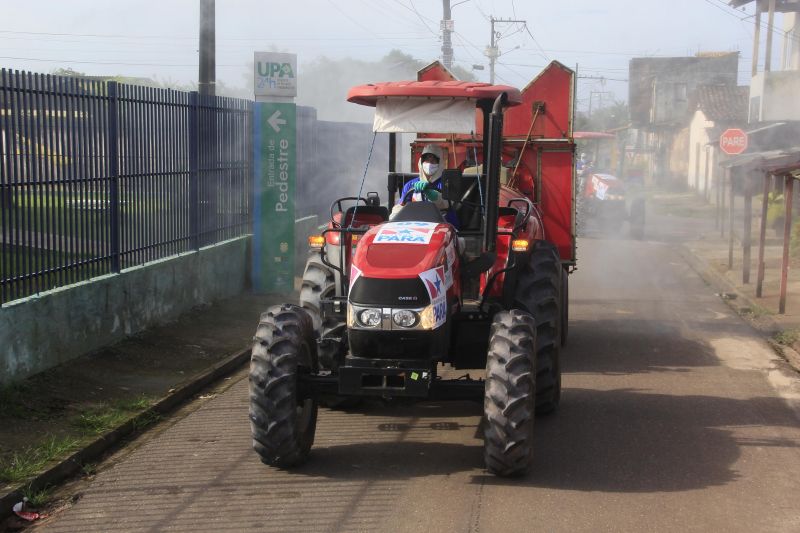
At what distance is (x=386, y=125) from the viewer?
301 inches

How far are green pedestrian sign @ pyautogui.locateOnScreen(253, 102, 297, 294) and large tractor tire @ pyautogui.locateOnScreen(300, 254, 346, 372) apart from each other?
5.95 m

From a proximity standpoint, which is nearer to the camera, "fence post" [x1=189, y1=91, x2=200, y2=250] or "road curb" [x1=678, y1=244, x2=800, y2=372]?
"road curb" [x1=678, y1=244, x2=800, y2=372]

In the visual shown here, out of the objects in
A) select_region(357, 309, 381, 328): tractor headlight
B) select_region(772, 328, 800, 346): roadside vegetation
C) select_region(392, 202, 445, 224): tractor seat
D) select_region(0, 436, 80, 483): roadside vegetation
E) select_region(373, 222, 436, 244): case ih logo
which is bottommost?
select_region(772, 328, 800, 346): roadside vegetation

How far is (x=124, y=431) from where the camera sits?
7754 millimetres

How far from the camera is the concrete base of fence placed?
8.35 metres

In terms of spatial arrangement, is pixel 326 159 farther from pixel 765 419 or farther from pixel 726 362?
pixel 765 419

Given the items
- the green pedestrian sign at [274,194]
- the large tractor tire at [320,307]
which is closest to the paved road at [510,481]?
the large tractor tire at [320,307]

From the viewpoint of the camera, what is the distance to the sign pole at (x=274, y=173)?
46.6 feet

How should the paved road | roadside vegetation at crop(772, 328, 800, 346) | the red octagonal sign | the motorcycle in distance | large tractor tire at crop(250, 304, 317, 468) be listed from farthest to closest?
the motorcycle in distance → the red octagonal sign → roadside vegetation at crop(772, 328, 800, 346) → large tractor tire at crop(250, 304, 317, 468) → the paved road

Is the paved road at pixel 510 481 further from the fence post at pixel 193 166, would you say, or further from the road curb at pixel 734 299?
the fence post at pixel 193 166

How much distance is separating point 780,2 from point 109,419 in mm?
41183

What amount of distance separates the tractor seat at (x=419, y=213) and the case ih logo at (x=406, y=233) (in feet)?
0.50

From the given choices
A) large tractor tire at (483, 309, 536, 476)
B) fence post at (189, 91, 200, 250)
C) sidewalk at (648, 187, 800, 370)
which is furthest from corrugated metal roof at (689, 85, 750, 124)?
large tractor tire at (483, 309, 536, 476)

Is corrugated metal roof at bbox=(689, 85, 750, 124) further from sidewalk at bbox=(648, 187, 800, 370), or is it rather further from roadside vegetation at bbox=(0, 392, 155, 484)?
roadside vegetation at bbox=(0, 392, 155, 484)
